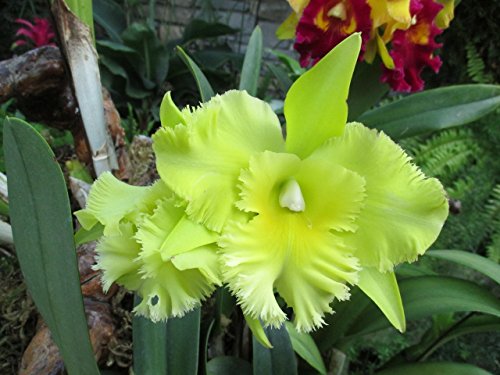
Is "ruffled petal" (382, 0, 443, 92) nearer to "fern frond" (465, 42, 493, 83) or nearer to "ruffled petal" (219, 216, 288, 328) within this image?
"ruffled petal" (219, 216, 288, 328)

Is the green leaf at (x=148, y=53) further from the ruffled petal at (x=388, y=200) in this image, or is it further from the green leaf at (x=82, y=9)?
the ruffled petal at (x=388, y=200)

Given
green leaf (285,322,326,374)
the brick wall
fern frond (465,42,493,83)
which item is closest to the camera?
green leaf (285,322,326,374)

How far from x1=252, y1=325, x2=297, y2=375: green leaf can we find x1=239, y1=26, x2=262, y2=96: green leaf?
350 mm

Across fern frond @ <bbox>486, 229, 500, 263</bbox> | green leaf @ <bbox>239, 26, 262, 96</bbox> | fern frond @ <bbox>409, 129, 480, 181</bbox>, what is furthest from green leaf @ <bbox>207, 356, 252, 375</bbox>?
fern frond @ <bbox>409, 129, 480, 181</bbox>

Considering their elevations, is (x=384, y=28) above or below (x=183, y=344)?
above

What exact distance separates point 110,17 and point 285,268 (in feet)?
6.52

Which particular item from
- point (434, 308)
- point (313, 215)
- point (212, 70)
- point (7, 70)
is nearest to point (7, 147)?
point (313, 215)

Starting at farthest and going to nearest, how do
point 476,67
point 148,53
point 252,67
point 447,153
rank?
point 148,53
point 476,67
point 447,153
point 252,67

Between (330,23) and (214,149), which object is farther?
(330,23)

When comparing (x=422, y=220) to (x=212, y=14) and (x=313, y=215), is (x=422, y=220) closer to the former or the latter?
(x=313, y=215)

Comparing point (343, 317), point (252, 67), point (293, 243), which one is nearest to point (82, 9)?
point (252, 67)

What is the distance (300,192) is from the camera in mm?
404

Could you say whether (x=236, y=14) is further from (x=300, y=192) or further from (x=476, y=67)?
(x=300, y=192)

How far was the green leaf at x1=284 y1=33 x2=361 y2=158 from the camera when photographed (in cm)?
37
